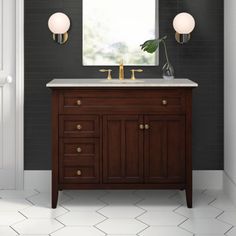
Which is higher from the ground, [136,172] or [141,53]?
[141,53]

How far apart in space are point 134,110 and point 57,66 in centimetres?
86

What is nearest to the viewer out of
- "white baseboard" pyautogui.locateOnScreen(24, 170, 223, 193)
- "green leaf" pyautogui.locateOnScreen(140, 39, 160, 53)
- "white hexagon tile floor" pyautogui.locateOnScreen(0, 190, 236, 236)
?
"white hexagon tile floor" pyautogui.locateOnScreen(0, 190, 236, 236)

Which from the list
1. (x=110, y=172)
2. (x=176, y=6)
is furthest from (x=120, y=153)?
(x=176, y=6)

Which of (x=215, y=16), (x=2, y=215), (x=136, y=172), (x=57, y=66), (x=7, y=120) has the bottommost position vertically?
(x=2, y=215)

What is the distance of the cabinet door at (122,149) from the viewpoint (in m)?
4.03

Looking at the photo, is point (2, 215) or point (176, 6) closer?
point (2, 215)

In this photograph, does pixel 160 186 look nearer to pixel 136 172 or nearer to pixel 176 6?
pixel 136 172

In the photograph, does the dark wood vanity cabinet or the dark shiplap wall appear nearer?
the dark wood vanity cabinet

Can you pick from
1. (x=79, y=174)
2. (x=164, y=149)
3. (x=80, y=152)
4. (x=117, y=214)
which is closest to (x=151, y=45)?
(x=164, y=149)

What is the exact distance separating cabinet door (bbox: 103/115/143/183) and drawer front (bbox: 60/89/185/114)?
82 mm

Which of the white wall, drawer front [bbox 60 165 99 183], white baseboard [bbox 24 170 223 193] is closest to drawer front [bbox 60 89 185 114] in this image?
drawer front [bbox 60 165 99 183]

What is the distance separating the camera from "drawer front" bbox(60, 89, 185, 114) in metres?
4.00

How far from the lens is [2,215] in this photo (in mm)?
3855

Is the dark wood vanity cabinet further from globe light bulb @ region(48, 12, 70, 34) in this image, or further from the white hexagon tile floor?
globe light bulb @ region(48, 12, 70, 34)
